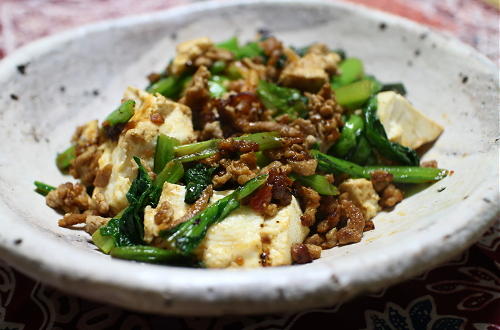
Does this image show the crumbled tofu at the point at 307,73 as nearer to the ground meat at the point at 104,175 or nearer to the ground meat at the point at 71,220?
the ground meat at the point at 104,175

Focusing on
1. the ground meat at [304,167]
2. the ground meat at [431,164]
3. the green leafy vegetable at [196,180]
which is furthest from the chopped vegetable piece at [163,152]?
the ground meat at [431,164]

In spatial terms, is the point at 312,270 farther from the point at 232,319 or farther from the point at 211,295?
the point at 232,319

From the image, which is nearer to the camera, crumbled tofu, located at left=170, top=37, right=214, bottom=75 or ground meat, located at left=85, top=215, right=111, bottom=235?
ground meat, located at left=85, top=215, right=111, bottom=235

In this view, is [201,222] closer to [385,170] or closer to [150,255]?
[150,255]

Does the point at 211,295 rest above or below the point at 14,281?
above

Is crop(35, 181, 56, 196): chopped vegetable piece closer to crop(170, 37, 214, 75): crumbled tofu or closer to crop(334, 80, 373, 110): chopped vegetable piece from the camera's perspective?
crop(170, 37, 214, 75): crumbled tofu

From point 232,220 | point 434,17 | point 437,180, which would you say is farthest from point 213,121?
point 434,17

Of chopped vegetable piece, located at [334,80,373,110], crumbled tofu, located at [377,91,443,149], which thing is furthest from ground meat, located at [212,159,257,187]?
crumbled tofu, located at [377,91,443,149]
